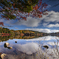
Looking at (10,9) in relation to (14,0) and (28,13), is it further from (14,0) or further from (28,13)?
(28,13)

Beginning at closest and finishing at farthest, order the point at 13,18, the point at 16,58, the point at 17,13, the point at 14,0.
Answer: the point at 16,58
the point at 14,0
the point at 17,13
the point at 13,18

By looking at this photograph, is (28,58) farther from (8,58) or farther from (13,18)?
(13,18)

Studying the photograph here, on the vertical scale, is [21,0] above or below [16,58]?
above

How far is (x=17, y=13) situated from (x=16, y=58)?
5036 millimetres

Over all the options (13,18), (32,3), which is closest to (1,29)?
(13,18)

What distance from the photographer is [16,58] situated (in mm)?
3873

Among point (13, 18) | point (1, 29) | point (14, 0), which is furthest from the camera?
point (1, 29)

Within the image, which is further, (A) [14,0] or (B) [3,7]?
(B) [3,7]

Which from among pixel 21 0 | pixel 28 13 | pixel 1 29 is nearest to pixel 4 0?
pixel 21 0

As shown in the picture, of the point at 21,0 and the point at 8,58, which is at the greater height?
the point at 21,0

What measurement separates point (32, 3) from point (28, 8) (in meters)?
0.67

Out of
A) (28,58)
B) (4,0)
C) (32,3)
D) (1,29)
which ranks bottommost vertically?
(28,58)

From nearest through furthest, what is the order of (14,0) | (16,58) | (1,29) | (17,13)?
(16,58)
(14,0)
(17,13)
(1,29)

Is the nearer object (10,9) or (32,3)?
(32,3)
